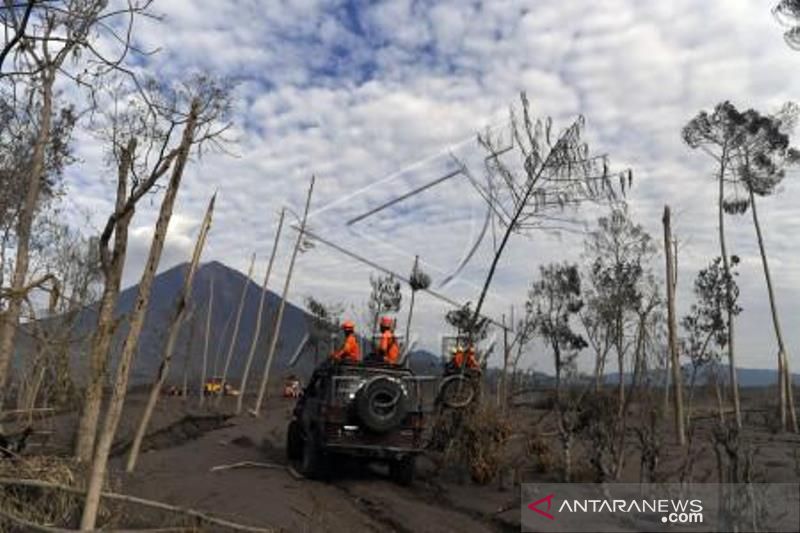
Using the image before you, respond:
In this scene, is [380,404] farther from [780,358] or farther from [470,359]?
[780,358]

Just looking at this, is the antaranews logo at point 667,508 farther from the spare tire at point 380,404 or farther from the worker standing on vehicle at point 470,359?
the worker standing on vehicle at point 470,359

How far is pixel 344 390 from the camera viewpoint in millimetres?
14875

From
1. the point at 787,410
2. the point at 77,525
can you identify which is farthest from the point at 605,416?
the point at 787,410

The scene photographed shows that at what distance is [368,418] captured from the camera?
47.0 feet

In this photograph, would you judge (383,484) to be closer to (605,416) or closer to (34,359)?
(605,416)

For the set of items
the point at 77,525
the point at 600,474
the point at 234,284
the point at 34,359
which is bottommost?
the point at 77,525

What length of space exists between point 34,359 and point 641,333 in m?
25.2

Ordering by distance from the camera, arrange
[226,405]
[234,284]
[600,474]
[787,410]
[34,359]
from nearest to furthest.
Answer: [34,359] < [600,474] < [787,410] < [226,405] < [234,284]

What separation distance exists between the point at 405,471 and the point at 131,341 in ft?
22.0

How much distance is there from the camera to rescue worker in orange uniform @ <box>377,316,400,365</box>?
16484 millimetres

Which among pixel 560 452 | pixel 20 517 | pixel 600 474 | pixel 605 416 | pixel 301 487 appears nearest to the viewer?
pixel 20 517

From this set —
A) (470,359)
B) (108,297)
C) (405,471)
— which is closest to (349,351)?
(470,359)

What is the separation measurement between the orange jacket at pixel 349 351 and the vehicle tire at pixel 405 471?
2108mm

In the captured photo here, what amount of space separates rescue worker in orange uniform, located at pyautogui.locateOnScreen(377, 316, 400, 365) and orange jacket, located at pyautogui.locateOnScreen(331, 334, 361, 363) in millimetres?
Answer: 444
